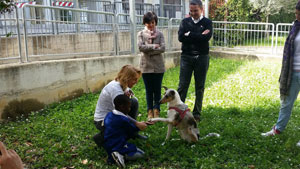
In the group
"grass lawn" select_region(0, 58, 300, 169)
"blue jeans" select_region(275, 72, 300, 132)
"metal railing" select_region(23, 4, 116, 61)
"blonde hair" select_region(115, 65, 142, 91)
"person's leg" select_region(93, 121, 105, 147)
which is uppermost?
"metal railing" select_region(23, 4, 116, 61)

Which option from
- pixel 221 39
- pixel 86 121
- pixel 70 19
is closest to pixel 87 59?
pixel 70 19

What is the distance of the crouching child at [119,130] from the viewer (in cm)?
422

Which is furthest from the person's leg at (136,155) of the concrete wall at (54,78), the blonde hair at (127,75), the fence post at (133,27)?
the fence post at (133,27)

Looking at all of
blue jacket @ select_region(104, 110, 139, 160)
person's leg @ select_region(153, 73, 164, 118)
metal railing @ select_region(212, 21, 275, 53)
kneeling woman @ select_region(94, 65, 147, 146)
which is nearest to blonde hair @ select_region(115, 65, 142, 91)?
kneeling woman @ select_region(94, 65, 147, 146)

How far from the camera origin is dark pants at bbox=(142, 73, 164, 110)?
6.06 meters

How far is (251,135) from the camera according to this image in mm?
5164

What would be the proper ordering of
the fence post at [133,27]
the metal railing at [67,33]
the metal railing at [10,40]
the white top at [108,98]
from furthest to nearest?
the fence post at [133,27] < the metal railing at [67,33] < the metal railing at [10,40] < the white top at [108,98]

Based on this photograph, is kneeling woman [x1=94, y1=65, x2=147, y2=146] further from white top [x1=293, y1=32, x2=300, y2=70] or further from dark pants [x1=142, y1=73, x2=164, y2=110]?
white top [x1=293, y1=32, x2=300, y2=70]

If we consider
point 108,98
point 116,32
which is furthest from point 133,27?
point 108,98

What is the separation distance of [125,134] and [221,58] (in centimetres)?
1042

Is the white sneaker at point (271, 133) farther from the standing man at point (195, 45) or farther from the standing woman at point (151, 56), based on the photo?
the standing woman at point (151, 56)

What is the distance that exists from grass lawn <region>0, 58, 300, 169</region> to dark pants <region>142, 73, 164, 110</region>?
0.41 metres

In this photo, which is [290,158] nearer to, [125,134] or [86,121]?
[125,134]

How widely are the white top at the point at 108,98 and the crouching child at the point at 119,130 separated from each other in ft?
0.88
